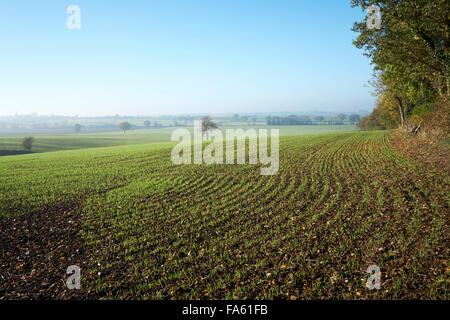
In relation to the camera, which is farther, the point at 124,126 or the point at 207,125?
the point at 124,126

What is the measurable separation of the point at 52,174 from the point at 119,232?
18.1 metres

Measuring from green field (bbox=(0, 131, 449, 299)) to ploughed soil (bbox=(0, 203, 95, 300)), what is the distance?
0.05 metres

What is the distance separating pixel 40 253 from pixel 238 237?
7726mm

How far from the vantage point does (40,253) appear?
9.48 meters

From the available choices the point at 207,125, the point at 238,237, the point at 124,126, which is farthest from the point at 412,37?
the point at 124,126

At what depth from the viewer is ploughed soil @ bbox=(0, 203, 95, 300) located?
7324 millimetres

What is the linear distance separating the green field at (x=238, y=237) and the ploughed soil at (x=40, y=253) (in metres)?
0.05

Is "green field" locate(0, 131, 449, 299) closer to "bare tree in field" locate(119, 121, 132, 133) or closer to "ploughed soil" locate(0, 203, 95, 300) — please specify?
"ploughed soil" locate(0, 203, 95, 300)

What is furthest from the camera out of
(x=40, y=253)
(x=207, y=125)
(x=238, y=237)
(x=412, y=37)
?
(x=207, y=125)

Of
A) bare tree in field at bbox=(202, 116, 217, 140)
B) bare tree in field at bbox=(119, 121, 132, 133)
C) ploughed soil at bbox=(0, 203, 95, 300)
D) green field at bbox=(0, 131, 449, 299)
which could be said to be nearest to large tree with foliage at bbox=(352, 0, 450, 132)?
green field at bbox=(0, 131, 449, 299)

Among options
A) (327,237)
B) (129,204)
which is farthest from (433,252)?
(129,204)

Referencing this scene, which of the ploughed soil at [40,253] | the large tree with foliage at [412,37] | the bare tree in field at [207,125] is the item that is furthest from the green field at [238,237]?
the bare tree in field at [207,125]

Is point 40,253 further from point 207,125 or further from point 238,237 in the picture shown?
point 207,125
